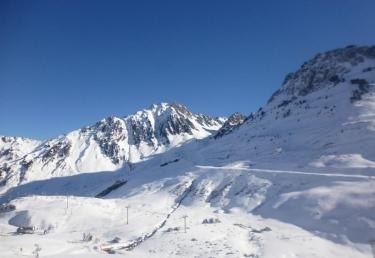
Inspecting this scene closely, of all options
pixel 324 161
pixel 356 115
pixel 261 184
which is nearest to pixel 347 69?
pixel 356 115

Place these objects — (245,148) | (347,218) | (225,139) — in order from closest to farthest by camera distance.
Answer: (347,218) → (245,148) → (225,139)

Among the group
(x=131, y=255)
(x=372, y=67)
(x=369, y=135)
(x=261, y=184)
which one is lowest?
(x=131, y=255)

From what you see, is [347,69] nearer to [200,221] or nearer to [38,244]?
[200,221]

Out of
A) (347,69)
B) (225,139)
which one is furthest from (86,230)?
(347,69)

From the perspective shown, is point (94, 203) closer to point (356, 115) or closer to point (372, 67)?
point (356, 115)

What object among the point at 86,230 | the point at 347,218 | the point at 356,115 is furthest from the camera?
the point at 356,115

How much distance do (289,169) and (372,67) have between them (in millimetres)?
94269

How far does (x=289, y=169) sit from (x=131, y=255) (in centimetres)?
6346

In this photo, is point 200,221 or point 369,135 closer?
point 200,221

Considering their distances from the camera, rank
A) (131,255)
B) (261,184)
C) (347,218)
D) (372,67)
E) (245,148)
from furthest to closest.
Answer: (372,67), (245,148), (261,184), (347,218), (131,255)

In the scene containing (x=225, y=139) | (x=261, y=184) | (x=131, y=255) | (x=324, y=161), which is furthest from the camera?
(x=225, y=139)

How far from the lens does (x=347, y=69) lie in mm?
192625

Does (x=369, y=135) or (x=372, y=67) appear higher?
(x=372, y=67)

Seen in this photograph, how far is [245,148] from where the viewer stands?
165m
